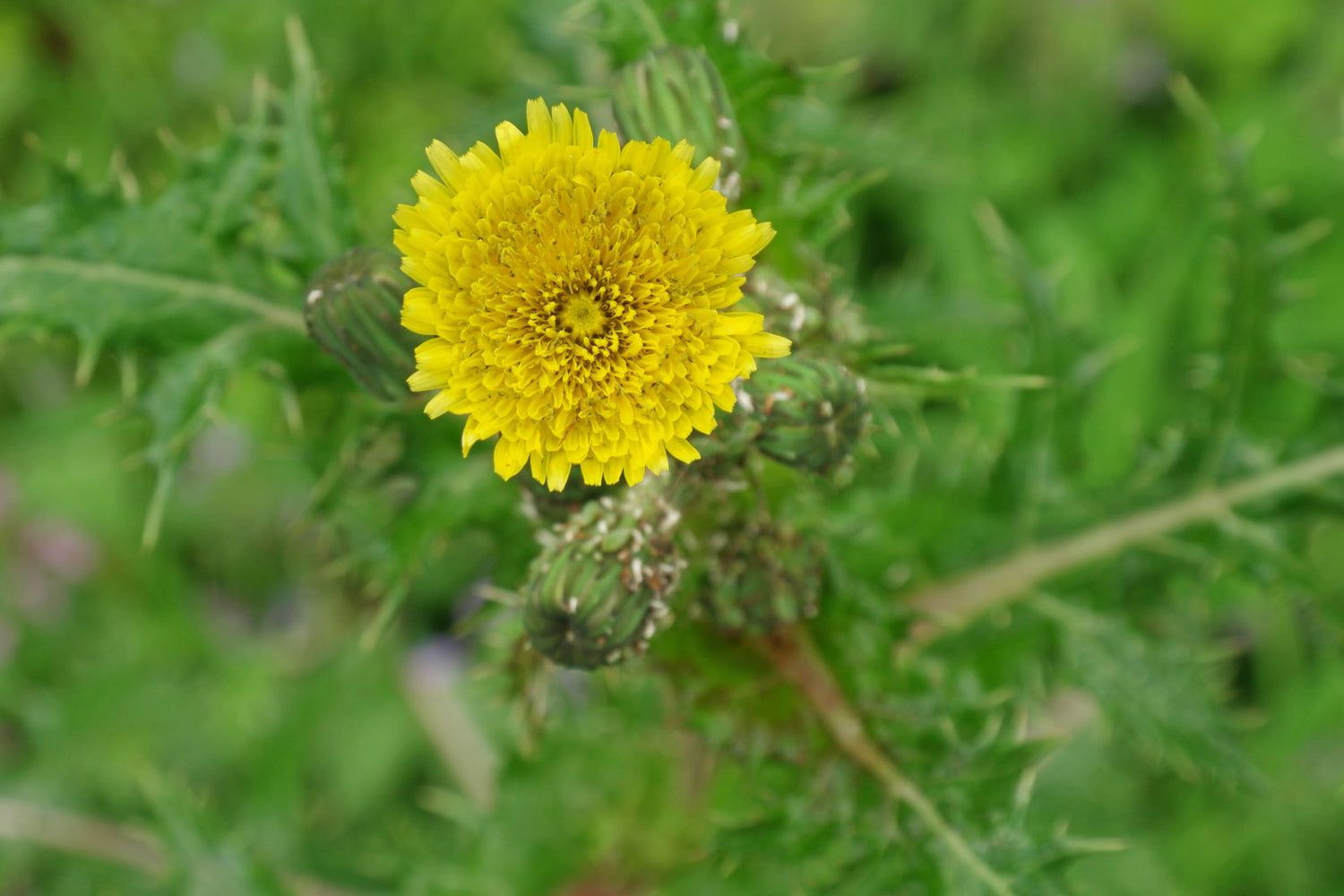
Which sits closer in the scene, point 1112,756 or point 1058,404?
point 1058,404

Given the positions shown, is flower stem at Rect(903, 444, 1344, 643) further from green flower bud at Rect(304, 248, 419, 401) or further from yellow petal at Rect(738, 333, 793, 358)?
green flower bud at Rect(304, 248, 419, 401)

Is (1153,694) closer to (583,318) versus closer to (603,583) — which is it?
(603,583)

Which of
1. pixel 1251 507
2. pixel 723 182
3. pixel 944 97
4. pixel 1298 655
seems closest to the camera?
pixel 723 182

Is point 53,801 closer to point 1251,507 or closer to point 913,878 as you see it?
point 913,878

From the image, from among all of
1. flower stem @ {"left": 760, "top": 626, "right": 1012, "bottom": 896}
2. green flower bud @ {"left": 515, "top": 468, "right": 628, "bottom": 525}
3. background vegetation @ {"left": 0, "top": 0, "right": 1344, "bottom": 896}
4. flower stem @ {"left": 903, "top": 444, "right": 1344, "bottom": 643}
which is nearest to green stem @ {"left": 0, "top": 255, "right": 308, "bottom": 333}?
background vegetation @ {"left": 0, "top": 0, "right": 1344, "bottom": 896}

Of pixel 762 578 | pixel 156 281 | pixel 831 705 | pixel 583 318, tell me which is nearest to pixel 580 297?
pixel 583 318

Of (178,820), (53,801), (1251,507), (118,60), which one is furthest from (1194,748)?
(118,60)

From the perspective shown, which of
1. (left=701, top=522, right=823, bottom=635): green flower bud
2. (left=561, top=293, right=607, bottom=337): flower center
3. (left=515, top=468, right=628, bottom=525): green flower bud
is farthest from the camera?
(left=701, top=522, right=823, bottom=635): green flower bud
